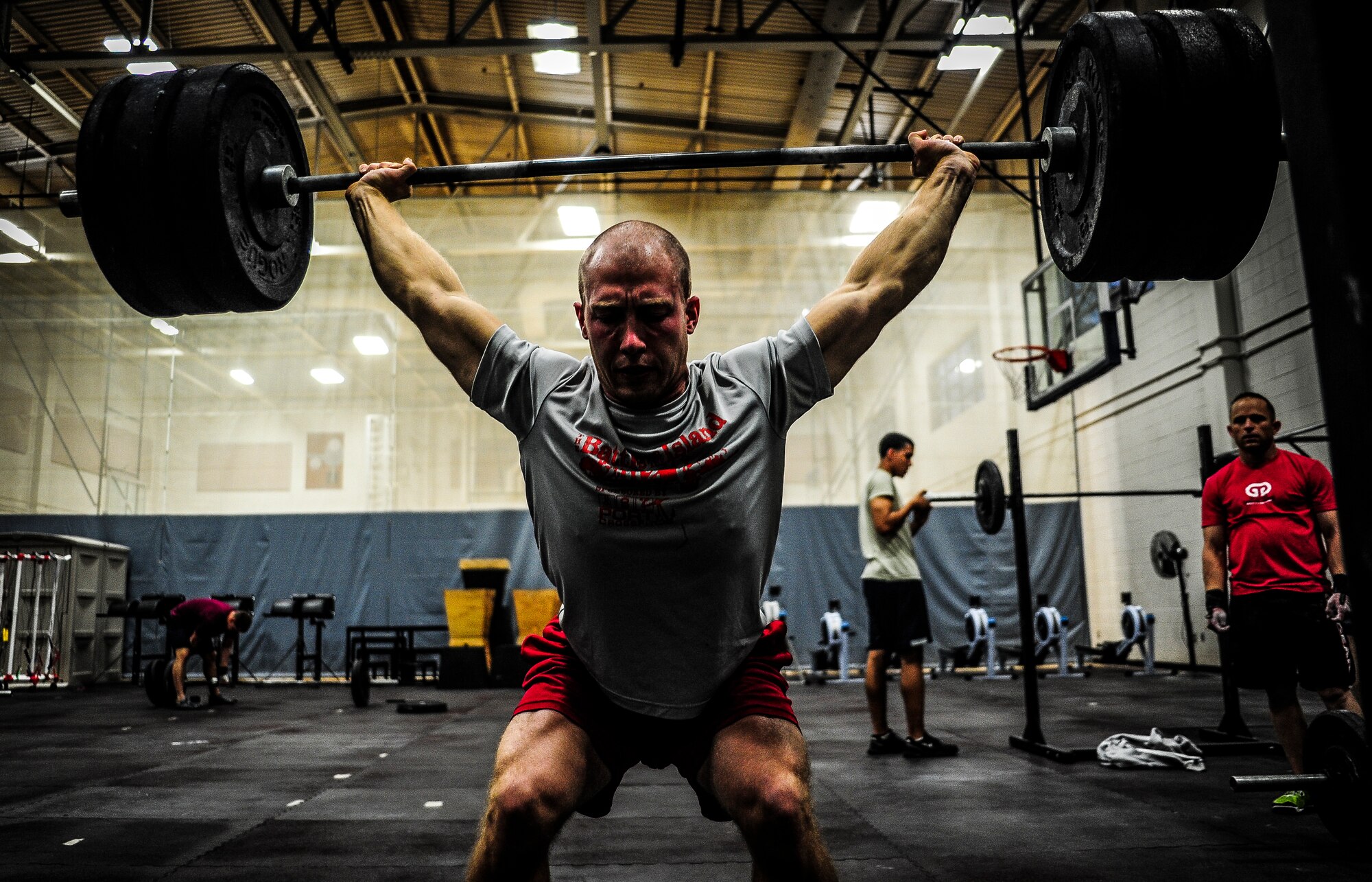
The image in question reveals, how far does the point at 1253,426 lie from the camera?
2.79m

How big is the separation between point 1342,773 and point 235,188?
2711 millimetres

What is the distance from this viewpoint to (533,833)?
1.11 m

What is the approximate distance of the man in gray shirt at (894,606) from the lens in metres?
3.65

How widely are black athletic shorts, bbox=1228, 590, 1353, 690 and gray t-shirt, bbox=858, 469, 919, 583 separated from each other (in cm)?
125

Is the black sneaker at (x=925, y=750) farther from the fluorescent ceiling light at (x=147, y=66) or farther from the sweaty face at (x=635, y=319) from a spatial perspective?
the fluorescent ceiling light at (x=147, y=66)

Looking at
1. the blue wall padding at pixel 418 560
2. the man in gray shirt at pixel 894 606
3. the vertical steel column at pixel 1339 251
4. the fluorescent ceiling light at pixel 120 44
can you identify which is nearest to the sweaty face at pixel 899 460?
the man in gray shirt at pixel 894 606

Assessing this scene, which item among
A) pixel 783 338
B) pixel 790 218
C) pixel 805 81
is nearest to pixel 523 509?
pixel 790 218

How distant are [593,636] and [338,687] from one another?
785cm

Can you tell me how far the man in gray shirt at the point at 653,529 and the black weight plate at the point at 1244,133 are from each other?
0.61 m

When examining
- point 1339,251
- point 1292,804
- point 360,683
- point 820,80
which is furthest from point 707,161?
point 820,80

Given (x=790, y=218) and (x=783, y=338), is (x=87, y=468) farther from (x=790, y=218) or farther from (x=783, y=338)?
(x=783, y=338)

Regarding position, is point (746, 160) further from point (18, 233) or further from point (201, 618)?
point (18, 233)

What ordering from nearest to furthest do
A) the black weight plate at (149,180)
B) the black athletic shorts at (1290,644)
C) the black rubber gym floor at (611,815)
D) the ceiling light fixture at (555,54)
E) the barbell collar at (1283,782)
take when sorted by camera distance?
the black weight plate at (149,180), the black rubber gym floor at (611,815), the barbell collar at (1283,782), the black athletic shorts at (1290,644), the ceiling light fixture at (555,54)

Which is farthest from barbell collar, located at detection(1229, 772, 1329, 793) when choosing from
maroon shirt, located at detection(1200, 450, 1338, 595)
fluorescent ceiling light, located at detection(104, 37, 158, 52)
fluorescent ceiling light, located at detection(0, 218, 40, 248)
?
fluorescent ceiling light, located at detection(0, 218, 40, 248)
